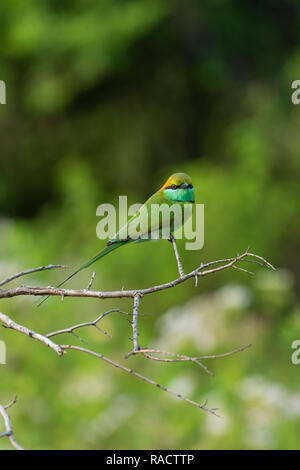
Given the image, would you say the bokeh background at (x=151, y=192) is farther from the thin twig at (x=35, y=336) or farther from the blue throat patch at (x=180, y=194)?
the blue throat patch at (x=180, y=194)

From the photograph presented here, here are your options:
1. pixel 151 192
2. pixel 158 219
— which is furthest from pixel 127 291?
pixel 151 192

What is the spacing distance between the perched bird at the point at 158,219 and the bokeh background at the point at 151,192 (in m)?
1.90

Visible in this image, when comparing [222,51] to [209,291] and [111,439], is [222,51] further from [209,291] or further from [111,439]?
[111,439]

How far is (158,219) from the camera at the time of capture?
1.40 metres

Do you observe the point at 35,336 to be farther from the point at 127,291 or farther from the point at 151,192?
the point at 151,192

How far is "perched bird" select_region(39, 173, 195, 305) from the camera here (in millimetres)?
1359

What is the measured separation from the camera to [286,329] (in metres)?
3.48

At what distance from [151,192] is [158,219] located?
584 cm

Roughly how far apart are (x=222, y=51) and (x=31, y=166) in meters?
2.66

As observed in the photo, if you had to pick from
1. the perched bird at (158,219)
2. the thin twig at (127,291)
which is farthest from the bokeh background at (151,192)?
the perched bird at (158,219)

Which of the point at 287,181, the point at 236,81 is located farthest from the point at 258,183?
the point at 236,81

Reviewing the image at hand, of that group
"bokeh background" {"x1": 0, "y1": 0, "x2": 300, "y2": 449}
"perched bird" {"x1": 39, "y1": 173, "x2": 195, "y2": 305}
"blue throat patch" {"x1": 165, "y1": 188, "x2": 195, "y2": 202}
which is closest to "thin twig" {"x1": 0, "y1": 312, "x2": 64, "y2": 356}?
"perched bird" {"x1": 39, "y1": 173, "x2": 195, "y2": 305}

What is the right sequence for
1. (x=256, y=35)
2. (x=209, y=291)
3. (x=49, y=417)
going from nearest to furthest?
(x=49, y=417) → (x=209, y=291) → (x=256, y=35)

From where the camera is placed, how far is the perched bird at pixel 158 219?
136 centimetres
